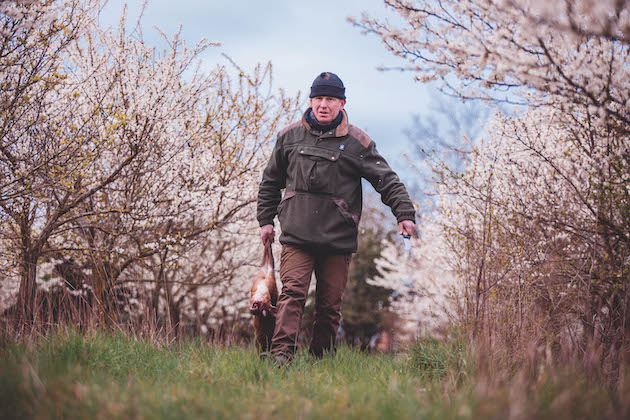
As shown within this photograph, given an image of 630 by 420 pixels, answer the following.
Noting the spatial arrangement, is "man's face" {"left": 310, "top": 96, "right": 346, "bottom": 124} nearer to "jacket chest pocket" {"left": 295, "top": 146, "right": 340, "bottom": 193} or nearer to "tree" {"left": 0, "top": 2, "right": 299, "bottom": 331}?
"jacket chest pocket" {"left": 295, "top": 146, "right": 340, "bottom": 193}

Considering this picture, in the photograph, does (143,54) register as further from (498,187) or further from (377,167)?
(498,187)

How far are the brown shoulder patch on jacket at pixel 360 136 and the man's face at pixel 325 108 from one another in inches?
6.2

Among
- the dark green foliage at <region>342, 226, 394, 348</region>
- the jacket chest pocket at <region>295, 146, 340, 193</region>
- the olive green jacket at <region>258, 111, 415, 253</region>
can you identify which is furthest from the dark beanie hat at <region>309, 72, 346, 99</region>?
the dark green foliage at <region>342, 226, 394, 348</region>

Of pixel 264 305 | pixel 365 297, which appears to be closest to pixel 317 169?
pixel 264 305

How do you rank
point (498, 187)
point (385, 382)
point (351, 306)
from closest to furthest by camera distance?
point (385, 382) → point (498, 187) → point (351, 306)

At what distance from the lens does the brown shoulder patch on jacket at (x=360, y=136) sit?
12.2 ft

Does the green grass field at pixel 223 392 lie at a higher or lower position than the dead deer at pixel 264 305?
lower

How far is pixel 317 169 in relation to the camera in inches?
140

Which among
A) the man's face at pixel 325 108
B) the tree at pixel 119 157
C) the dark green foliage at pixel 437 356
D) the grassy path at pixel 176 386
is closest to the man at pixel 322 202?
the man's face at pixel 325 108

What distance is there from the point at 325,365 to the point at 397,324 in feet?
39.7

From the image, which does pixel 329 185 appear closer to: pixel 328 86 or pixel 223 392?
pixel 328 86

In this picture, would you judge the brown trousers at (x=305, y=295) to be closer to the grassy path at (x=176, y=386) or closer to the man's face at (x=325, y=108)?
the grassy path at (x=176, y=386)

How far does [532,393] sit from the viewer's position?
212 centimetres

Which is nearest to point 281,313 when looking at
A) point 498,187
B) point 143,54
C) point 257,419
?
point 257,419
